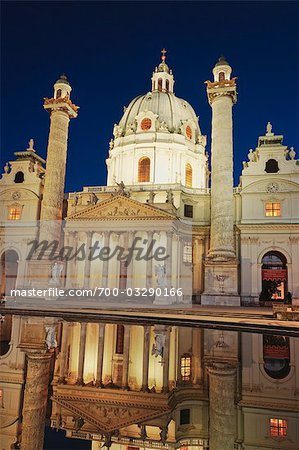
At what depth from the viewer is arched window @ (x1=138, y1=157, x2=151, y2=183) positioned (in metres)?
45.7

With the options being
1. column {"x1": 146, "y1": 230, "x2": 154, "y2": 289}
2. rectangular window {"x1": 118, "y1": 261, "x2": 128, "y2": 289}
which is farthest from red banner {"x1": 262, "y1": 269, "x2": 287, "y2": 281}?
rectangular window {"x1": 118, "y1": 261, "x2": 128, "y2": 289}

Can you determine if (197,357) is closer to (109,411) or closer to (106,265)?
(109,411)

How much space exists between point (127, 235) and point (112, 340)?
927 inches

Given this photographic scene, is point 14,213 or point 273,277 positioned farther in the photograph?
point 14,213

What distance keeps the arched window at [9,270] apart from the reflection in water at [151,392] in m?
32.2

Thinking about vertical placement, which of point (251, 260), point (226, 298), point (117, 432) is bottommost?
point (117, 432)

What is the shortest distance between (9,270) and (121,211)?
1732 centimetres

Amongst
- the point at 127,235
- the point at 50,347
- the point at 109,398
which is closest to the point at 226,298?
the point at 127,235

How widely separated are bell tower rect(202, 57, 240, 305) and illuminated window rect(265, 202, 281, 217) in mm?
5051

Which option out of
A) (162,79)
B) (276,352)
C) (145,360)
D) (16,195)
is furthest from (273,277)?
(162,79)

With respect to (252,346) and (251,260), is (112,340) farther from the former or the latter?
(251,260)

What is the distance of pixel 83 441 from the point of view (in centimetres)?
503

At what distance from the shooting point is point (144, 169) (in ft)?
153

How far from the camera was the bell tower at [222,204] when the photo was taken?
1230 inches
